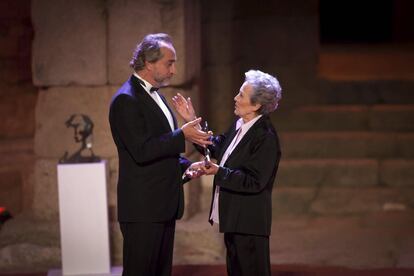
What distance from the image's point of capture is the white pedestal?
5414 millimetres

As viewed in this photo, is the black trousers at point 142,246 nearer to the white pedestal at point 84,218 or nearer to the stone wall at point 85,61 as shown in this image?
the white pedestal at point 84,218

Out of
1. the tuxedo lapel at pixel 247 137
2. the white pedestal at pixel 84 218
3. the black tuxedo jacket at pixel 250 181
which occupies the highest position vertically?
the tuxedo lapel at pixel 247 137

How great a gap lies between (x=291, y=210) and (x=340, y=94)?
1.69 meters

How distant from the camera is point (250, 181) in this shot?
164 inches

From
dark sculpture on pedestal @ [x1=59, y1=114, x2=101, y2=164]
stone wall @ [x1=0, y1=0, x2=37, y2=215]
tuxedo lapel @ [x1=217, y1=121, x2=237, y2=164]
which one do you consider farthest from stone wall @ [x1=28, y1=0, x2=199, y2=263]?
tuxedo lapel @ [x1=217, y1=121, x2=237, y2=164]

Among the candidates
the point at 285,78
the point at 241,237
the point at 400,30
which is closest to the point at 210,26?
the point at 285,78

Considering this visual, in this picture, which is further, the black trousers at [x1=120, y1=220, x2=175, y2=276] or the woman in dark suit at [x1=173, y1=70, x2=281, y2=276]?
the black trousers at [x1=120, y1=220, x2=175, y2=276]

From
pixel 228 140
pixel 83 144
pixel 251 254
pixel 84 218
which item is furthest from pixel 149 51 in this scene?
pixel 84 218

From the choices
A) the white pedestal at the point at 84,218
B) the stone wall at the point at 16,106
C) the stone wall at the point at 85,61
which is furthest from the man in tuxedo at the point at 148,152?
the stone wall at the point at 16,106

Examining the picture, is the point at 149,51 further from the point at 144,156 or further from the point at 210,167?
the point at 210,167

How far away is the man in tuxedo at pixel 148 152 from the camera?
4148 mm

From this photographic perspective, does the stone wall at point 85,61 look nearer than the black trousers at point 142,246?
No

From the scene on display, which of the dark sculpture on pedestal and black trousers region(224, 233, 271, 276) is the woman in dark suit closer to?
black trousers region(224, 233, 271, 276)

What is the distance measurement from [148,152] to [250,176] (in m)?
0.55
